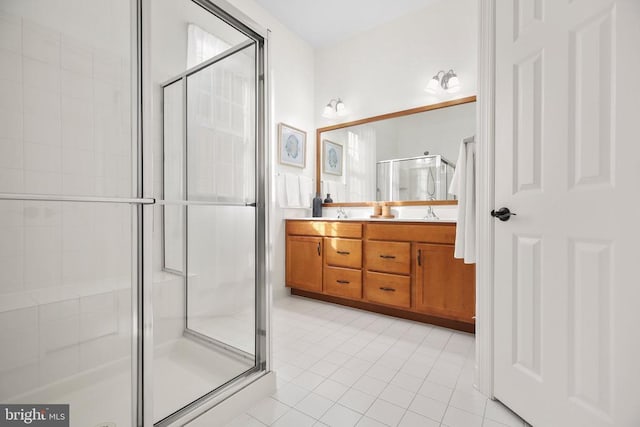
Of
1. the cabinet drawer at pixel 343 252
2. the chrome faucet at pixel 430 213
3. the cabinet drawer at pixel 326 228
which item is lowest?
the cabinet drawer at pixel 343 252

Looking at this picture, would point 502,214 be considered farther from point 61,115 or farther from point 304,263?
point 304,263

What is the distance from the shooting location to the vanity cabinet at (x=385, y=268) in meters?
2.16

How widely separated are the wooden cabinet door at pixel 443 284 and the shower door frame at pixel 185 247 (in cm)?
A: 131

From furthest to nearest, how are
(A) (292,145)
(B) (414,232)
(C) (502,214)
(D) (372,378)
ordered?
(A) (292,145) → (B) (414,232) → (D) (372,378) → (C) (502,214)

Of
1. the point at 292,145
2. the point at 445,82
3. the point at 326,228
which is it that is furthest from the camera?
the point at 292,145

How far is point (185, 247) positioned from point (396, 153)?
2.27 m

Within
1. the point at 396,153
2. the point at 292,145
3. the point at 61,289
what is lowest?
the point at 61,289

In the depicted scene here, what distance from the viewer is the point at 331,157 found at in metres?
3.38

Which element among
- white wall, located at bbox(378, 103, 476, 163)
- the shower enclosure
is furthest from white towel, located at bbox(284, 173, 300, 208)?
the shower enclosure

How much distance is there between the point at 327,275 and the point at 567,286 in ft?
6.33

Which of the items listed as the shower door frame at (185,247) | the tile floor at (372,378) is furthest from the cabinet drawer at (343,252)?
the shower door frame at (185,247)

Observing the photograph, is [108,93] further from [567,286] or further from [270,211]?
[567,286]

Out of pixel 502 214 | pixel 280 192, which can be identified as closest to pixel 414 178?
pixel 280 192

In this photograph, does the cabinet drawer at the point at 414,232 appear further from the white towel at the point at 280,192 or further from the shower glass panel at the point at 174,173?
the shower glass panel at the point at 174,173
